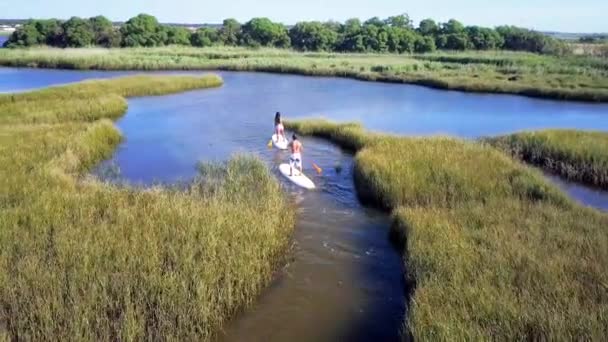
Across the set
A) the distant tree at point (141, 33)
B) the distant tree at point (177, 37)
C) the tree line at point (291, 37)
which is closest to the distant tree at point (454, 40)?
the tree line at point (291, 37)

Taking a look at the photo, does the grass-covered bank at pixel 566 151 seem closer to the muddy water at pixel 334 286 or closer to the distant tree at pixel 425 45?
the muddy water at pixel 334 286

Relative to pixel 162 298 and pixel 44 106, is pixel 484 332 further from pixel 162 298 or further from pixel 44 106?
pixel 44 106

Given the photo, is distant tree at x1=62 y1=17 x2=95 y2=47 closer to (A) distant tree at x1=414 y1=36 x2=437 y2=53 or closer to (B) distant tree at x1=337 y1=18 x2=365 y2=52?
(B) distant tree at x1=337 y1=18 x2=365 y2=52

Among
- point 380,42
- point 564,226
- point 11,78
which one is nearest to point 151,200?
point 564,226

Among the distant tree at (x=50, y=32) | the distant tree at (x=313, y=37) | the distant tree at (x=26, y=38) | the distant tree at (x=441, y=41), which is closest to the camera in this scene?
the distant tree at (x=26, y=38)

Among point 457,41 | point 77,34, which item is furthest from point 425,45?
point 77,34

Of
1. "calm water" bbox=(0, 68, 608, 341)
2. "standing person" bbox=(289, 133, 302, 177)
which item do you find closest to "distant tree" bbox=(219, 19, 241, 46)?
"calm water" bbox=(0, 68, 608, 341)
